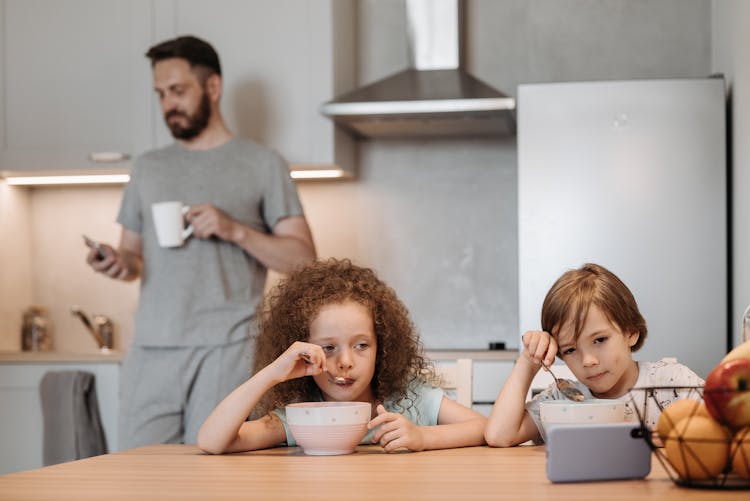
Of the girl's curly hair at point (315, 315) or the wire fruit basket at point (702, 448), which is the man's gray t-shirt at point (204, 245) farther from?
the wire fruit basket at point (702, 448)

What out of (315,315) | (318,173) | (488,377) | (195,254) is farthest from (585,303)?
(318,173)

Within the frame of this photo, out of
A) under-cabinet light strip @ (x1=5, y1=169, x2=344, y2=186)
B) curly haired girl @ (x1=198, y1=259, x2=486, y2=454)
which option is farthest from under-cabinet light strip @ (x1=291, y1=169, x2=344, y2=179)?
curly haired girl @ (x1=198, y1=259, x2=486, y2=454)

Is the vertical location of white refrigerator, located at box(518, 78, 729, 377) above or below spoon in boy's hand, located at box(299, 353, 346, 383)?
above

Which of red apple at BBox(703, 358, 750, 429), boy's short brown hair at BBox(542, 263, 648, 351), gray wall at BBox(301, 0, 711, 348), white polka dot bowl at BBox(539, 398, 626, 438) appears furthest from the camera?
gray wall at BBox(301, 0, 711, 348)

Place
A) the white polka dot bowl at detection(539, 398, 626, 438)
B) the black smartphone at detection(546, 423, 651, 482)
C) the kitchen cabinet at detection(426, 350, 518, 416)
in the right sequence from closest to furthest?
the black smartphone at detection(546, 423, 651, 482)
the white polka dot bowl at detection(539, 398, 626, 438)
the kitchen cabinet at detection(426, 350, 518, 416)

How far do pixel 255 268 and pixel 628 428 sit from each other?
1.82m

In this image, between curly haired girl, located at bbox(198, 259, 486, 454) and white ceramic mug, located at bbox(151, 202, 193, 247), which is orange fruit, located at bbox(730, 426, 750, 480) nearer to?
curly haired girl, located at bbox(198, 259, 486, 454)

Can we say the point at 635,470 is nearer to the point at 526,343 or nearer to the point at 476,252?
the point at 526,343

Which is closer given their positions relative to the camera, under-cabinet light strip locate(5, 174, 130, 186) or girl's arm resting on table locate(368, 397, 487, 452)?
girl's arm resting on table locate(368, 397, 487, 452)

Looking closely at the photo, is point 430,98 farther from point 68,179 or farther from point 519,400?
point 519,400

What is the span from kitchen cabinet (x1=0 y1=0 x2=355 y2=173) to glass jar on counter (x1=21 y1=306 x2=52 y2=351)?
0.57m

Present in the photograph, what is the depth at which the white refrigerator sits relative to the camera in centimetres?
289

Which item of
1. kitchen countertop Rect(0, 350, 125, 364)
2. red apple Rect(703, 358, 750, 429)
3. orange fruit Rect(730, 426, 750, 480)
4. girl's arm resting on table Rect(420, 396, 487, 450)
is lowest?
kitchen countertop Rect(0, 350, 125, 364)

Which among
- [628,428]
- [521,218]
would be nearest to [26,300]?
[521,218]
